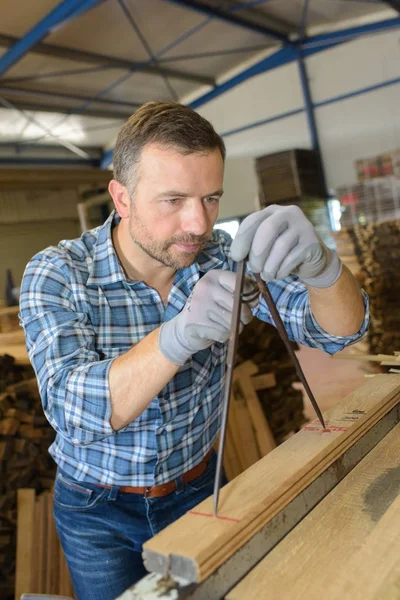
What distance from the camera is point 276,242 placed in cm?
158

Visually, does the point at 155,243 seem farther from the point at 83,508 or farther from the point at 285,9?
the point at 285,9

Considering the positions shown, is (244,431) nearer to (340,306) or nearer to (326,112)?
(340,306)

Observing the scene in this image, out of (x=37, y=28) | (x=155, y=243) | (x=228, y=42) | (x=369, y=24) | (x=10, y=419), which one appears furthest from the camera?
(x=228, y=42)

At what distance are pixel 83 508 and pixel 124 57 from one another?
1049cm

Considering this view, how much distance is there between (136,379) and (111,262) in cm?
52

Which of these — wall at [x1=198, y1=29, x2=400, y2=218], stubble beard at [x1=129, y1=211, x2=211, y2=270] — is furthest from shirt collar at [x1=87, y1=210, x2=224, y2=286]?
wall at [x1=198, y1=29, x2=400, y2=218]

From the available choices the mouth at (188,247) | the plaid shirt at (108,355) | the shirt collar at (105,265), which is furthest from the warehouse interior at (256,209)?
the shirt collar at (105,265)

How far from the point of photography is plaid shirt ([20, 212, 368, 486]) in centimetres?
163

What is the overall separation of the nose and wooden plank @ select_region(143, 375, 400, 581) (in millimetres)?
747

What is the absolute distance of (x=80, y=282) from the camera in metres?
1.85

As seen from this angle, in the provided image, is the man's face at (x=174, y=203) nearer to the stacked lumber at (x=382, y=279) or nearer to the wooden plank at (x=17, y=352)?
the wooden plank at (x=17, y=352)

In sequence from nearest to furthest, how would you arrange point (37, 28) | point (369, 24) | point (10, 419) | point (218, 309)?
point (218, 309) < point (10, 419) < point (37, 28) < point (369, 24)

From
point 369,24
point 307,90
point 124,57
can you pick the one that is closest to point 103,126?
point 124,57

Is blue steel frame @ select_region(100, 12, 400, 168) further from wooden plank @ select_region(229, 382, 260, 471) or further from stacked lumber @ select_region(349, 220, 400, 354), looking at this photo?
wooden plank @ select_region(229, 382, 260, 471)
